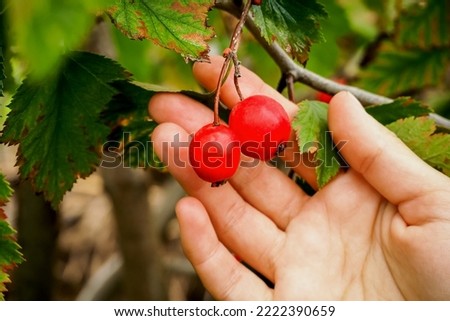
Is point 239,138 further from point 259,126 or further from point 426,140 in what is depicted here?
point 426,140

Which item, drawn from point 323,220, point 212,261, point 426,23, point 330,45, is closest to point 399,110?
point 323,220

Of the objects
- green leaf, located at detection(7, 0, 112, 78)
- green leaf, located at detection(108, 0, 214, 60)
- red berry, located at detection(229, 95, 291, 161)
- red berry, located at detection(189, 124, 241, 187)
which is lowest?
red berry, located at detection(189, 124, 241, 187)

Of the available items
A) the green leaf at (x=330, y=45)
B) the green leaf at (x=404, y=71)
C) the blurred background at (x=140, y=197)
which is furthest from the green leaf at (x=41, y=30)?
the green leaf at (x=404, y=71)

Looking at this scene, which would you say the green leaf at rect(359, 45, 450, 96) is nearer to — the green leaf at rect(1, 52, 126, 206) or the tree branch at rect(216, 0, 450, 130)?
the tree branch at rect(216, 0, 450, 130)

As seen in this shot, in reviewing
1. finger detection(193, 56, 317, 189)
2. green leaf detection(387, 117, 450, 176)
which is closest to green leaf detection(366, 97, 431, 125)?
green leaf detection(387, 117, 450, 176)

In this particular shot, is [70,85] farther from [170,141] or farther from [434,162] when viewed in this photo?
[434,162]
